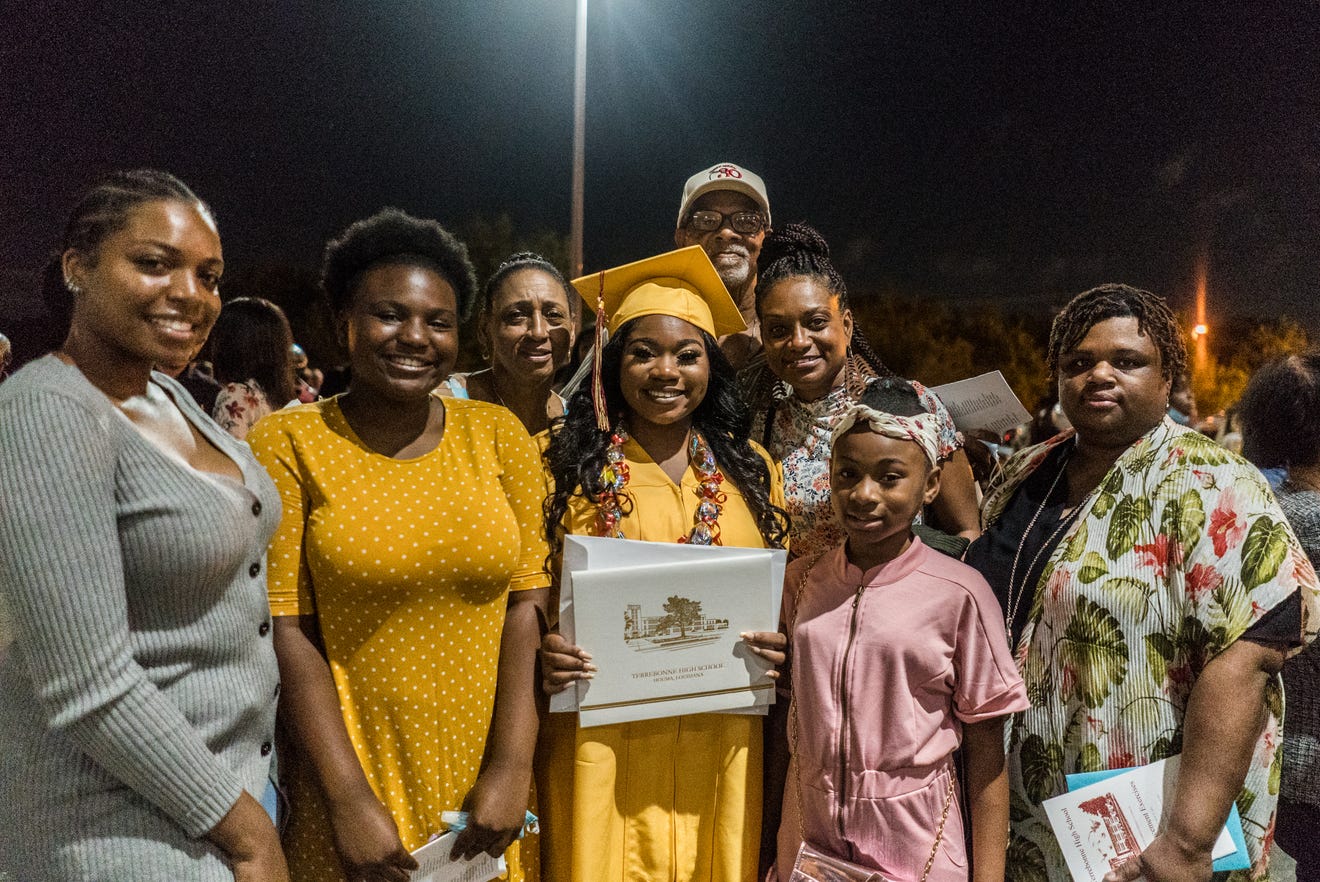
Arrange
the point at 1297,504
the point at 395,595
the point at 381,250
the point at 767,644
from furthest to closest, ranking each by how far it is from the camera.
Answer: the point at 1297,504, the point at 767,644, the point at 381,250, the point at 395,595

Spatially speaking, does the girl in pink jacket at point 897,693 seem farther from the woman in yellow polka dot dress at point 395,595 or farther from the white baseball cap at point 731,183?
the white baseball cap at point 731,183

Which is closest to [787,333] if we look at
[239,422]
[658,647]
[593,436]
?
[593,436]

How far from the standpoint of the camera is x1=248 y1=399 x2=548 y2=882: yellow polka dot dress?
1.91 meters

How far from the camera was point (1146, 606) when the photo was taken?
2047 mm

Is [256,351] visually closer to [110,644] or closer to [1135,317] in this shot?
[110,644]

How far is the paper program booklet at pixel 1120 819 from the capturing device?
6.48ft

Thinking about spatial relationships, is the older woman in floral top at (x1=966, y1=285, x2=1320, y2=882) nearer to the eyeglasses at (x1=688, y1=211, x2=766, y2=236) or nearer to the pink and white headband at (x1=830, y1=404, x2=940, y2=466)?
the pink and white headband at (x1=830, y1=404, x2=940, y2=466)

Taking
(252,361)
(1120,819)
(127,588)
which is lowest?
(1120,819)

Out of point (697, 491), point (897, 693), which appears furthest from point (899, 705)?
point (697, 491)

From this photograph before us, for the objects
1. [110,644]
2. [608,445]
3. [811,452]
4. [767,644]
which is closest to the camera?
[110,644]

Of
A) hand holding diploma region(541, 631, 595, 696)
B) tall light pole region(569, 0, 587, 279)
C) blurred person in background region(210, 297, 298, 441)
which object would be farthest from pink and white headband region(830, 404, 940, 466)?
tall light pole region(569, 0, 587, 279)

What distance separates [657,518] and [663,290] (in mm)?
663

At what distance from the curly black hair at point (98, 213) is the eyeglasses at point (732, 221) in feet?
8.04

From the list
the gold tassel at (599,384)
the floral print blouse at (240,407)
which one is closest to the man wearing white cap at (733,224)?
the gold tassel at (599,384)
